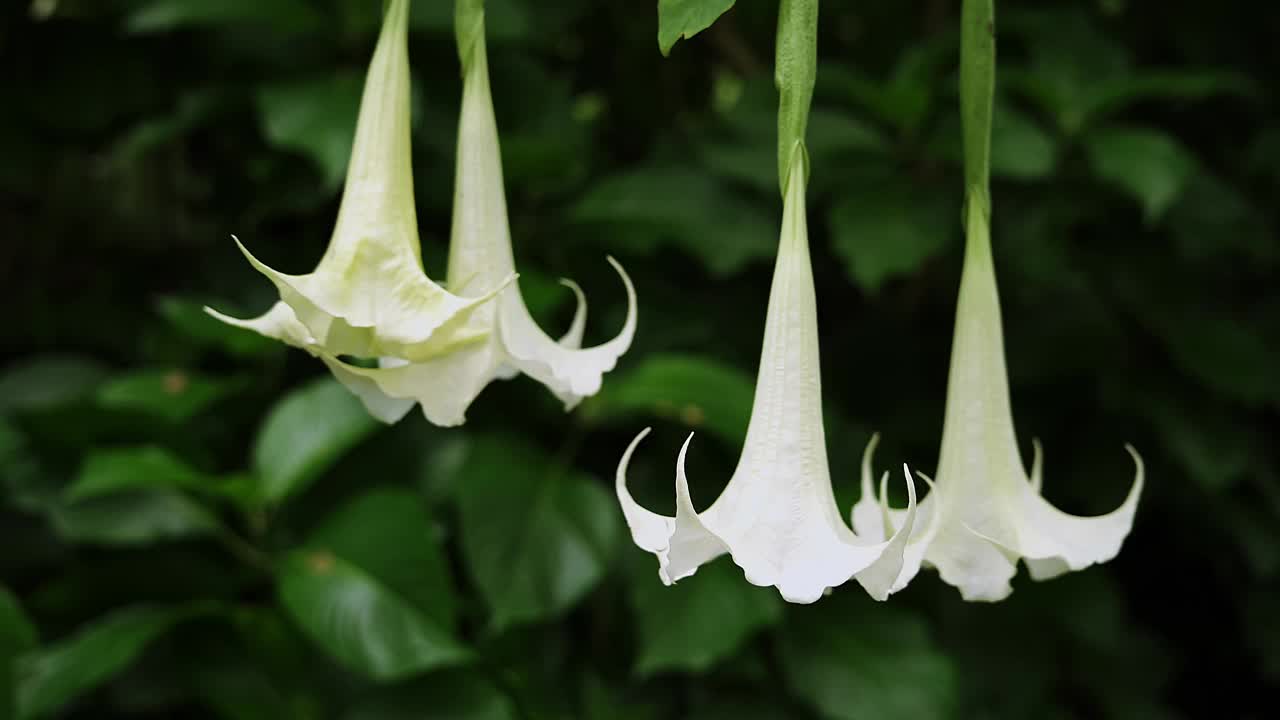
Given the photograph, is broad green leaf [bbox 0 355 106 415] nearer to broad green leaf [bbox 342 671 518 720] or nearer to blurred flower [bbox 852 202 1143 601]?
broad green leaf [bbox 342 671 518 720]

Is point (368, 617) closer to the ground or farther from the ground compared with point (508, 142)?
closer to the ground

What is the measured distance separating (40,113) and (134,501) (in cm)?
56

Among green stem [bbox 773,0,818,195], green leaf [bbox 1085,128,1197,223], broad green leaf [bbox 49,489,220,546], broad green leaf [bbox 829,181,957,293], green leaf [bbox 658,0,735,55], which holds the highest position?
green leaf [bbox 658,0,735,55]

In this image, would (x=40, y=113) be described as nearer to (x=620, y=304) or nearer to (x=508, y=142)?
(x=508, y=142)

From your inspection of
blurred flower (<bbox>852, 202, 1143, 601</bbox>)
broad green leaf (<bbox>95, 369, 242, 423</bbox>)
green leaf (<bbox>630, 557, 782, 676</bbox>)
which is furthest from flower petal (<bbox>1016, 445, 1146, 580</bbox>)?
broad green leaf (<bbox>95, 369, 242, 423</bbox>)

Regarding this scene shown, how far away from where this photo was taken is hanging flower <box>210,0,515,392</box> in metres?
0.54

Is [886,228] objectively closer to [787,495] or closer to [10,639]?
[787,495]

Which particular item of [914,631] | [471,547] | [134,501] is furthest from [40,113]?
[914,631]

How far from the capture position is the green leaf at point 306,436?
1130 mm

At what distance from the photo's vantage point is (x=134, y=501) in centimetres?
117

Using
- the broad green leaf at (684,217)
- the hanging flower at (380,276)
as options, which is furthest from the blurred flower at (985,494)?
the broad green leaf at (684,217)

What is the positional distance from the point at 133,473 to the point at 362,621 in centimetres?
26

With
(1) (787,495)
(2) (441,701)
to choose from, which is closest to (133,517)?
(2) (441,701)

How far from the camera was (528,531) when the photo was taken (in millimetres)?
1122
